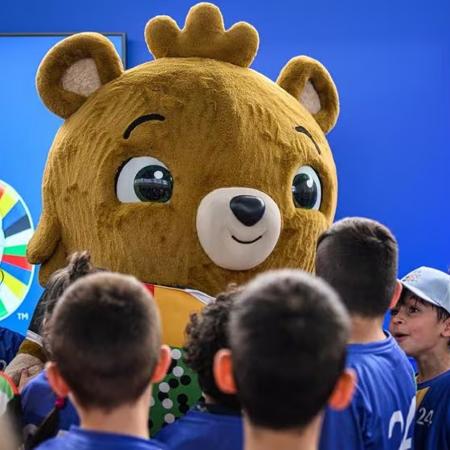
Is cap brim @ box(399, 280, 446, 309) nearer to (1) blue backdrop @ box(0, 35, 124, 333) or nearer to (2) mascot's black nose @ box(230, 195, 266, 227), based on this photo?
(2) mascot's black nose @ box(230, 195, 266, 227)

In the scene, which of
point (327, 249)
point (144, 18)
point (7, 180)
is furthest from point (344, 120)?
point (327, 249)

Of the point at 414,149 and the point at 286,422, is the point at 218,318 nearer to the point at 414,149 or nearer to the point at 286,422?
the point at 286,422

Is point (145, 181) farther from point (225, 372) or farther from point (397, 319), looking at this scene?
point (225, 372)

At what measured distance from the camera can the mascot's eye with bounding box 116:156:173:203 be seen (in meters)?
1.62

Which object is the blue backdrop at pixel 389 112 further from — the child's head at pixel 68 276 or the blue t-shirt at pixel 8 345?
the child's head at pixel 68 276

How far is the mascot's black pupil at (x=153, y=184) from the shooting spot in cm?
162

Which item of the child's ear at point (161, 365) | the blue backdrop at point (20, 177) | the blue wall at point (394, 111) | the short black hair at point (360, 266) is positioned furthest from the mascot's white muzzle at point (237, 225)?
the blue backdrop at point (20, 177)

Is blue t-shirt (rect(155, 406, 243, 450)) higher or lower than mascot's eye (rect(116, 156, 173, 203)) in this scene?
lower

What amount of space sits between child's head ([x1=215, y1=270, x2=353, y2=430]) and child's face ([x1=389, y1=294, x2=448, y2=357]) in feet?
2.94

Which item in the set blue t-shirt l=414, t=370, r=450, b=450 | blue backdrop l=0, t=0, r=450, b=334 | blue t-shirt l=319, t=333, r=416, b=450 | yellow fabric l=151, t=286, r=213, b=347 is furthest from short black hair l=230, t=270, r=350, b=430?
blue backdrop l=0, t=0, r=450, b=334

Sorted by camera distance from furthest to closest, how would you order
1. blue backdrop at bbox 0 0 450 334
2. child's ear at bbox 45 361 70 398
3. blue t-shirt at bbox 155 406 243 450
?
blue backdrop at bbox 0 0 450 334 < blue t-shirt at bbox 155 406 243 450 < child's ear at bbox 45 361 70 398

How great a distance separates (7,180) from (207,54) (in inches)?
60.8

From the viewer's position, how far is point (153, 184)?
1.62 meters

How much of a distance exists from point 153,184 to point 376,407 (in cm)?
65
